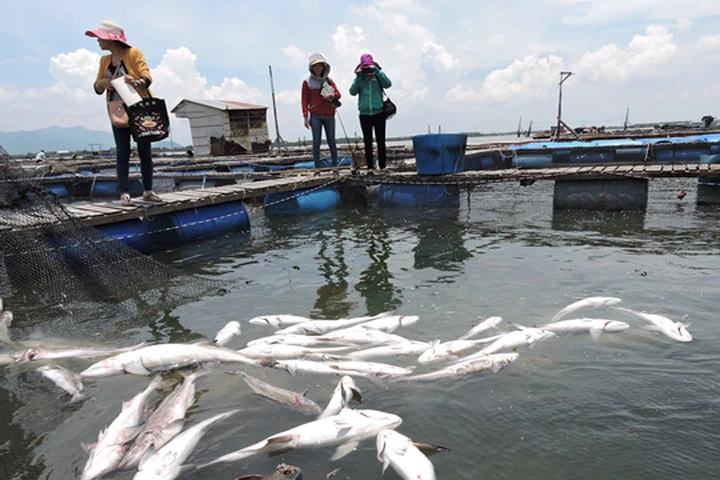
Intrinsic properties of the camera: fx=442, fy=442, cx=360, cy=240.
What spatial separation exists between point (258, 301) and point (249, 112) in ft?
98.7

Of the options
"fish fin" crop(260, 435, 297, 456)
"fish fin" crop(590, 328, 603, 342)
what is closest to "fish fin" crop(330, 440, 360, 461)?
"fish fin" crop(260, 435, 297, 456)

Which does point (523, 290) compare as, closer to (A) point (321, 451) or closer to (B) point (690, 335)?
(B) point (690, 335)

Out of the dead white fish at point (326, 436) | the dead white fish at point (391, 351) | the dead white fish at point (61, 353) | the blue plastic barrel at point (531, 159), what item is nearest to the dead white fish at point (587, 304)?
the dead white fish at point (391, 351)

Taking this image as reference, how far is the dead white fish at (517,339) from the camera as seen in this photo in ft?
14.1

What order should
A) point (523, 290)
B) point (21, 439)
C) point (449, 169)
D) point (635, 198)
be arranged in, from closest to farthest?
point (21, 439)
point (523, 290)
point (635, 198)
point (449, 169)

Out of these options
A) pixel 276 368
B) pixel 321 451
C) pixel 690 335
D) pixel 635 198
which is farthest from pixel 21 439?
pixel 635 198

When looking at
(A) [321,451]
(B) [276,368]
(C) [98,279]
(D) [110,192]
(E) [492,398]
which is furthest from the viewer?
(D) [110,192]

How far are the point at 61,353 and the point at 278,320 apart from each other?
2199 millimetres

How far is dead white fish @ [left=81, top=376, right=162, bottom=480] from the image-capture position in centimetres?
283

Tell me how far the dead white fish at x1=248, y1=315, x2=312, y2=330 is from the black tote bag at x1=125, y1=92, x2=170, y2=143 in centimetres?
369

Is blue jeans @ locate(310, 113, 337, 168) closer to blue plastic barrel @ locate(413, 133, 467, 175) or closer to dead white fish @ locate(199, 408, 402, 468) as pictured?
blue plastic barrel @ locate(413, 133, 467, 175)

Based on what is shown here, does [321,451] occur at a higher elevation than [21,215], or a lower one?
lower

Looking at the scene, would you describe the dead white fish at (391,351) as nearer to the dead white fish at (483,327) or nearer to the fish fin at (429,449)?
the dead white fish at (483,327)

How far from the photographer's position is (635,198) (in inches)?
413
